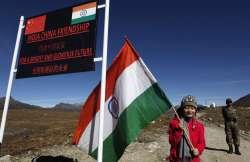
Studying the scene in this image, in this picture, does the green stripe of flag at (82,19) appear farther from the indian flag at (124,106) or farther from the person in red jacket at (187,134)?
the person in red jacket at (187,134)

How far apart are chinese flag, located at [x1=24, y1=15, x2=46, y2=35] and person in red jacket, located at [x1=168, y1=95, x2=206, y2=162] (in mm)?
4945

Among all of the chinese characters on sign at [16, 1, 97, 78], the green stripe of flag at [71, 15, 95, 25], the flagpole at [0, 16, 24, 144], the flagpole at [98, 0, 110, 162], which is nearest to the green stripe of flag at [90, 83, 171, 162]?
the flagpole at [98, 0, 110, 162]

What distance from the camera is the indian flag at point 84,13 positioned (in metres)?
7.13

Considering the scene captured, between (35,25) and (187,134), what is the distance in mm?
5672

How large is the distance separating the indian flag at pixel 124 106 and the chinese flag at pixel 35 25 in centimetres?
Answer: 278

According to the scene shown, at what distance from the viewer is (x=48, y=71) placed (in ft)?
24.0

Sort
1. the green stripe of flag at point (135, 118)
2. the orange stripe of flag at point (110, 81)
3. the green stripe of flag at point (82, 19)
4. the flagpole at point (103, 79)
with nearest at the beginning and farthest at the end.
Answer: the flagpole at point (103, 79)
the green stripe of flag at point (135, 118)
the orange stripe of flag at point (110, 81)
the green stripe of flag at point (82, 19)

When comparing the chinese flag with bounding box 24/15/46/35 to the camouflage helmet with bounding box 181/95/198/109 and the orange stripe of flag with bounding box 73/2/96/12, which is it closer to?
the orange stripe of flag with bounding box 73/2/96/12

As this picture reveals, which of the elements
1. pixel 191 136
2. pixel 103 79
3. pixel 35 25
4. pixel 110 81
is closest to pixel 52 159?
pixel 35 25

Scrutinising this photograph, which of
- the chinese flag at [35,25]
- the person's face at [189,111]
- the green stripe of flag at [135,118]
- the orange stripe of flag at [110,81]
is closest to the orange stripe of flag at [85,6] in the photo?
the chinese flag at [35,25]

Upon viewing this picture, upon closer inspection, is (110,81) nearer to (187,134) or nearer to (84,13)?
(84,13)

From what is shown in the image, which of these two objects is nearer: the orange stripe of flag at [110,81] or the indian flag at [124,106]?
the indian flag at [124,106]

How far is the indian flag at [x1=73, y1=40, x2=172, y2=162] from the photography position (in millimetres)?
6207

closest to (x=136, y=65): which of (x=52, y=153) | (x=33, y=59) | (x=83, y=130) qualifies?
(x=83, y=130)
